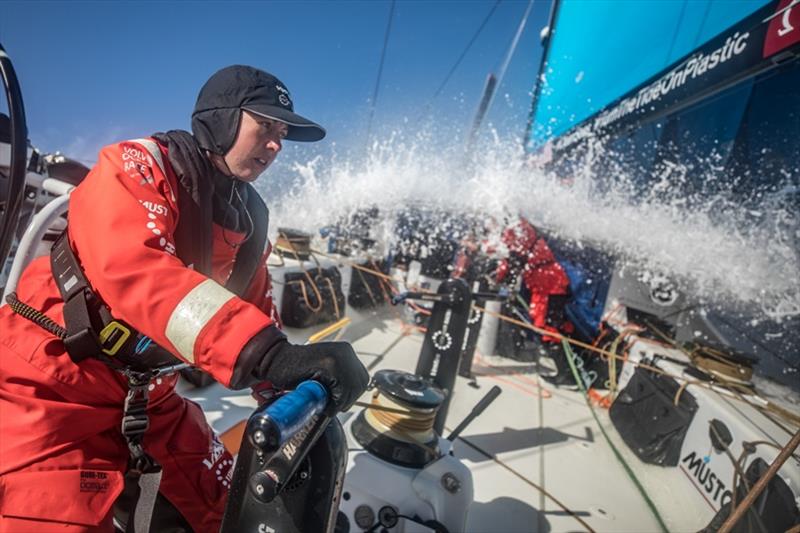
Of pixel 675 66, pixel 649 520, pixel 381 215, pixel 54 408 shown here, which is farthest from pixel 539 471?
pixel 381 215

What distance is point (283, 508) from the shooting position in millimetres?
899

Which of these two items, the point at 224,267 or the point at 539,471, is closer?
the point at 224,267

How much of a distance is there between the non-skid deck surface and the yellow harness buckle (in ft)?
5.58

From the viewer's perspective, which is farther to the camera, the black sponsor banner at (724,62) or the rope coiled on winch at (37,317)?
the black sponsor banner at (724,62)

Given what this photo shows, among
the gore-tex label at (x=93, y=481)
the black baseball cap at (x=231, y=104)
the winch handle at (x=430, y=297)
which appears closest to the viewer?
the gore-tex label at (x=93, y=481)

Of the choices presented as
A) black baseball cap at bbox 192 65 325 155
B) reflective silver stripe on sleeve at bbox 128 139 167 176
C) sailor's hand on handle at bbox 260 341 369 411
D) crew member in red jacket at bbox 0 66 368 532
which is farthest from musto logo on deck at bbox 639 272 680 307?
reflective silver stripe on sleeve at bbox 128 139 167 176

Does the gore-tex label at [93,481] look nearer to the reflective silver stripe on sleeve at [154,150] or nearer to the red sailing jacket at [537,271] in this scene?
the reflective silver stripe on sleeve at [154,150]

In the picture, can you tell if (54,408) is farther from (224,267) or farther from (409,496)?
(409,496)

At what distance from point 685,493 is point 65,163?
4.52m

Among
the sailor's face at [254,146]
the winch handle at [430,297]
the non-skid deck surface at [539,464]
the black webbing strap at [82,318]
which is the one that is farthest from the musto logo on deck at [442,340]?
the black webbing strap at [82,318]

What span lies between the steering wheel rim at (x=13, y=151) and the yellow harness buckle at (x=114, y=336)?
15.4 inches

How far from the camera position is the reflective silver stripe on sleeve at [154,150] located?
3.66ft

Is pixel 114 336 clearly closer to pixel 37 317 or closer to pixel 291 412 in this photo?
pixel 37 317

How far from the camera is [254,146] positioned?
4.25 ft
